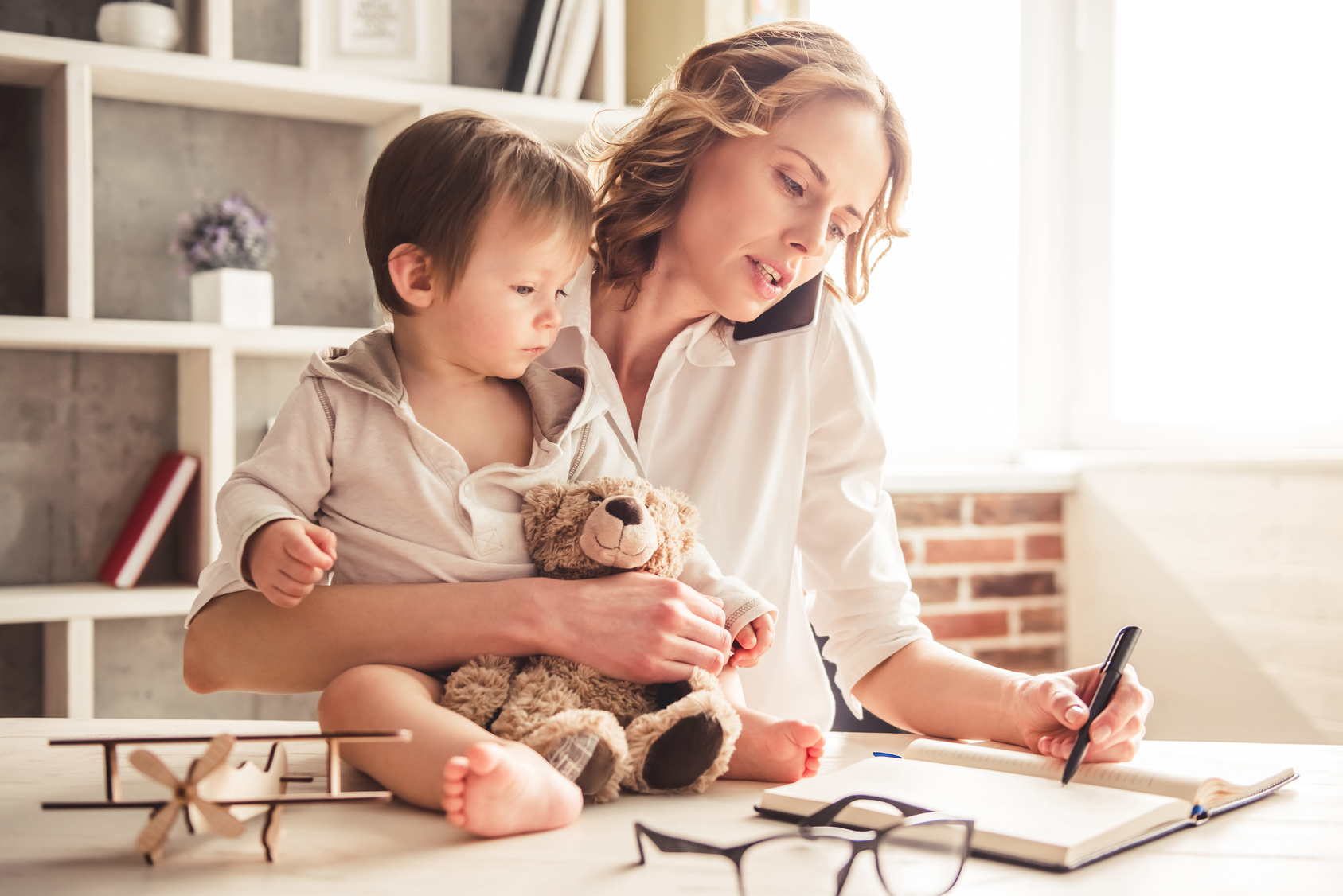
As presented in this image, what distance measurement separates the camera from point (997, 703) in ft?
3.41

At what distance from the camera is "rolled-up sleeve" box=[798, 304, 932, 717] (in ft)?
4.21

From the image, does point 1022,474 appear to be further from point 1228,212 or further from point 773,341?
point 773,341

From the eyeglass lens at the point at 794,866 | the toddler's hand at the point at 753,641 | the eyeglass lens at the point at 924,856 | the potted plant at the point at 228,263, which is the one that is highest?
the potted plant at the point at 228,263

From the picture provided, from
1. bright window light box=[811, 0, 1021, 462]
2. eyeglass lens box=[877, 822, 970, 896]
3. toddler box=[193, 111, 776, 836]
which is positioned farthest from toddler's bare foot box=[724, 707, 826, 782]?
bright window light box=[811, 0, 1021, 462]

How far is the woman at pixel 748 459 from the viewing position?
2.95 ft

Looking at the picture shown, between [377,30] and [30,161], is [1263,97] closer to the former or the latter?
[377,30]

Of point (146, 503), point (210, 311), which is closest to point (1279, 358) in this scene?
point (210, 311)

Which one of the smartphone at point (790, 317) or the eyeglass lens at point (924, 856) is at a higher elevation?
the smartphone at point (790, 317)

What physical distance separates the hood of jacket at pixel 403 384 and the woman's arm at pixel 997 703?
43 cm

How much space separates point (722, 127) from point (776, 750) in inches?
26.4

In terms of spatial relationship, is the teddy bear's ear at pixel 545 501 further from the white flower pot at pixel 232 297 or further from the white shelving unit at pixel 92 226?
the white flower pot at pixel 232 297

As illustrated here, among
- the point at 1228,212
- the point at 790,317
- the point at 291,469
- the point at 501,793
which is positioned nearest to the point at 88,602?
the point at 291,469

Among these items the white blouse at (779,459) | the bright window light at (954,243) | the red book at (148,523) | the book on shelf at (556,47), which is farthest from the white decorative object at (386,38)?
the white blouse at (779,459)

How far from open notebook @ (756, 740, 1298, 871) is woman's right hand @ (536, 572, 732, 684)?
126 millimetres
